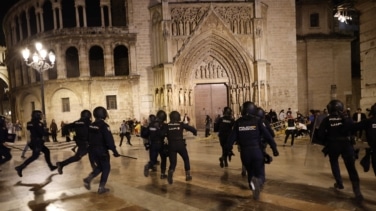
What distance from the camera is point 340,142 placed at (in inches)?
232

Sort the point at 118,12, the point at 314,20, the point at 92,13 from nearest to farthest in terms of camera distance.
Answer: the point at 118,12, the point at 314,20, the point at 92,13

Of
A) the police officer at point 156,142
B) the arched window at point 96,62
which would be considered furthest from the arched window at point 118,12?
the police officer at point 156,142

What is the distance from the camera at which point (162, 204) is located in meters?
5.84

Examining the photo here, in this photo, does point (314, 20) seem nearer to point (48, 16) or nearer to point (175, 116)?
point (48, 16)

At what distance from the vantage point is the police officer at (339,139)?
575cm

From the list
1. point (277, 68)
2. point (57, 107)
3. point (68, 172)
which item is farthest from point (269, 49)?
point (68, 172)

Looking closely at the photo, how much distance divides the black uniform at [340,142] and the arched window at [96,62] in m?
21.8

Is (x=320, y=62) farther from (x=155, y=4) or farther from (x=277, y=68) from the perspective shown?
(x=155, y=4)

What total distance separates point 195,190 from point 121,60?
20.2 meters

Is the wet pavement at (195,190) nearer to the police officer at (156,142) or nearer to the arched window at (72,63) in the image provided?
the police officer at (156,142)

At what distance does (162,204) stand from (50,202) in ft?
7.83

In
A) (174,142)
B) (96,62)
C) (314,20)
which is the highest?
(314,20)

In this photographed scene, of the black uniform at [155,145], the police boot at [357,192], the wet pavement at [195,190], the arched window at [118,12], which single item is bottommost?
the wet pavement at [195,190]

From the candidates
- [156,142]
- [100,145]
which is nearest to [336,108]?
[156,142]
